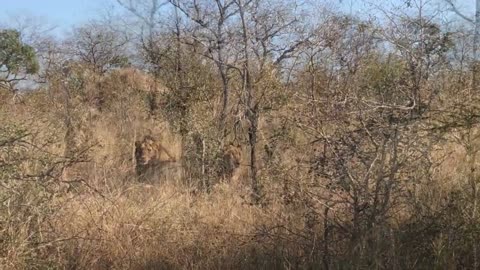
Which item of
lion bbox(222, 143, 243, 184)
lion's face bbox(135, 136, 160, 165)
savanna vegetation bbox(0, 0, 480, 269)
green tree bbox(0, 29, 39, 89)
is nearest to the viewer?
savanna vegetation bbox(0, 0, 480, 269)

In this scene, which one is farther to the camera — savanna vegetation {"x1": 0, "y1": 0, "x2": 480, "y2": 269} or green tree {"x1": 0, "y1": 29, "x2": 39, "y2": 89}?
green tree {"x1": 0, "y1": 29, "x2": 39, "y2": 89}

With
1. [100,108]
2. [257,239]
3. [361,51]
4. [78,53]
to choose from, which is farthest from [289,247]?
[78,53]

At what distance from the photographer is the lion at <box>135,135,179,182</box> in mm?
8861

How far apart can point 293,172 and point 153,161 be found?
16.2 ft

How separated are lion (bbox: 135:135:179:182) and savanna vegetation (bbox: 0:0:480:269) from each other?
0.21 ft

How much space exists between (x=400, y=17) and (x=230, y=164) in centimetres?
341

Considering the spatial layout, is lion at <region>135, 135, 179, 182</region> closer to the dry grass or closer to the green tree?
the dry grass

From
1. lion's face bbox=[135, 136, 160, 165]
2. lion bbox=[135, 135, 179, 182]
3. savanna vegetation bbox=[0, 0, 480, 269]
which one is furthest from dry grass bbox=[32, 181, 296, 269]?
lion's face bbox=[135, 136, 160, 165]

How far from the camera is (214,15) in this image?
9008 mm

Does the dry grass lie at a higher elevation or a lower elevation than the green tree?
lower

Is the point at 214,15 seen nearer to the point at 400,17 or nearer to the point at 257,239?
the point at 400,17

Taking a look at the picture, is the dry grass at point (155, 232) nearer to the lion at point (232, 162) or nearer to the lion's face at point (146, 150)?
the lion at point (232, 162)

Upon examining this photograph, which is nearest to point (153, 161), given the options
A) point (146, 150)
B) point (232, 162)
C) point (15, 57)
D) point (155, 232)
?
point (146, 150)

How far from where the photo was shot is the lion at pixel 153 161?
886cm
